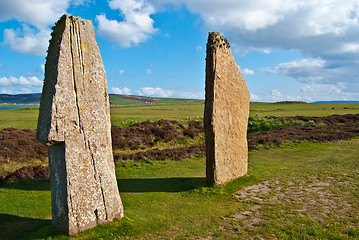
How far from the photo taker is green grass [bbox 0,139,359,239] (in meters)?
8.29

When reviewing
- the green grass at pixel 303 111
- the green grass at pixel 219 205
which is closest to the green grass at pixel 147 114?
the green grass at pixel 303 111

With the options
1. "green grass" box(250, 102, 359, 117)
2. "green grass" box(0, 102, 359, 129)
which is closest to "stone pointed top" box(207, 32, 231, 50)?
"green grass" box(0, 102, 359, 129)

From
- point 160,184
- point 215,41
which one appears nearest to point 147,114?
point 160,184

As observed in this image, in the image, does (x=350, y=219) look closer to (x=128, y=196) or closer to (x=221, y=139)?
(x=221, y=139)

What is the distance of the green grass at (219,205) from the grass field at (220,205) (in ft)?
0.09

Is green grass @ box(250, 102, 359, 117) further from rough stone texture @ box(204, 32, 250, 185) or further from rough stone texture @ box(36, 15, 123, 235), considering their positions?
rough stone texture @ box(36, 15, 123, 235)

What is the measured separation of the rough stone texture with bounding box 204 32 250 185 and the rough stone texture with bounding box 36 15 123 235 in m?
4.88

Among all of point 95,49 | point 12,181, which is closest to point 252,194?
point 95,49

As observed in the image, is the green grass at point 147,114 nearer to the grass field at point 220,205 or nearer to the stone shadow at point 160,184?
the stone shadow at point 160,184

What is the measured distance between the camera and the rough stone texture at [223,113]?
38.8ft

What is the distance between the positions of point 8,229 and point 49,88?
4756 millimetres

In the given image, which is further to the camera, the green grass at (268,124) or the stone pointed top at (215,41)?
the green grass at (268,124)

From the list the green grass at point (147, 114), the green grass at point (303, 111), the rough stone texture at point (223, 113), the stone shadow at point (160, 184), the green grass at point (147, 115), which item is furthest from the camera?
the green grass at point (303, 111)

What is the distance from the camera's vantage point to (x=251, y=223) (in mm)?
8961
